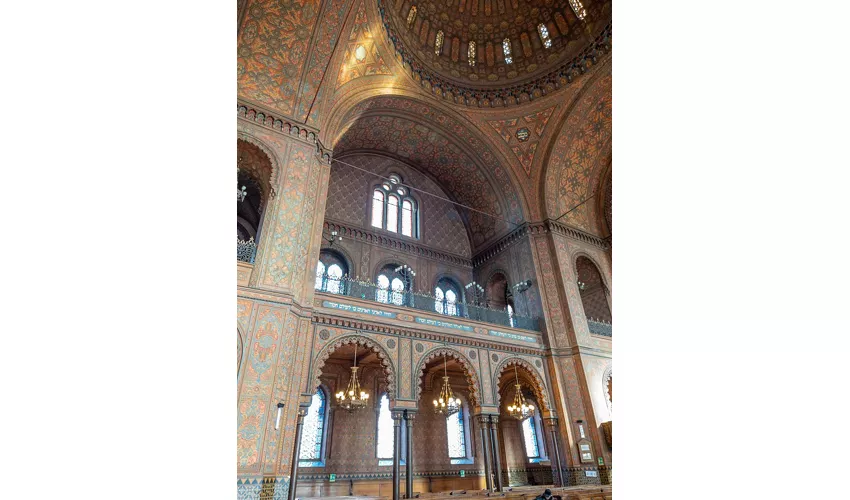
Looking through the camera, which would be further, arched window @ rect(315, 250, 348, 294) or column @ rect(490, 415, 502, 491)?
arched window @ rect(315, 250, 348, 294)

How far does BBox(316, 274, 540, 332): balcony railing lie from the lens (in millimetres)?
10164

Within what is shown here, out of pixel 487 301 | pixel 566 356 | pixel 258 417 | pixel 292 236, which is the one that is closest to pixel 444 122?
pixel 487 301

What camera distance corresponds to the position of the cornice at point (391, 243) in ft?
43.6

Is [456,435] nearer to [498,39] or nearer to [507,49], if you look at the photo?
[507,49]

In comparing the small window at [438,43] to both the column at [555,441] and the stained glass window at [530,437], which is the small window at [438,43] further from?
the stained glass window at [530,437]

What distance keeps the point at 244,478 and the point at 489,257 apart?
10.9m

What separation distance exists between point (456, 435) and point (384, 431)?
2640 mm

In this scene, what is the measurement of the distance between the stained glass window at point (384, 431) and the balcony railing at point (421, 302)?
292cm

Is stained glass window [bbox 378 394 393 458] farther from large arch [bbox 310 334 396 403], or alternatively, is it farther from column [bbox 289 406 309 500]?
column [bbox 289 406 309 500]

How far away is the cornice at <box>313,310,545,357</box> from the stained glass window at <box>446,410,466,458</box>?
359cm

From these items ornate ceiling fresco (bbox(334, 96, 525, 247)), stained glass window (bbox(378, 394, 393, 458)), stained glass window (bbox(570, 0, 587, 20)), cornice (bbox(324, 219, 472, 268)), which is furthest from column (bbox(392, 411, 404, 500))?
stained glass window (bbox(570, 0, 587, 20))

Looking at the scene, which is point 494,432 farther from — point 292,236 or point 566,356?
point 292,236

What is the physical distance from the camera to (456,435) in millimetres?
13047

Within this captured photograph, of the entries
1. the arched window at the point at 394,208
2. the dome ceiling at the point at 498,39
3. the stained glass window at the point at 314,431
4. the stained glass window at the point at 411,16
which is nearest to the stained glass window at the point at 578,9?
the dome ceiling at the point at 498,39
